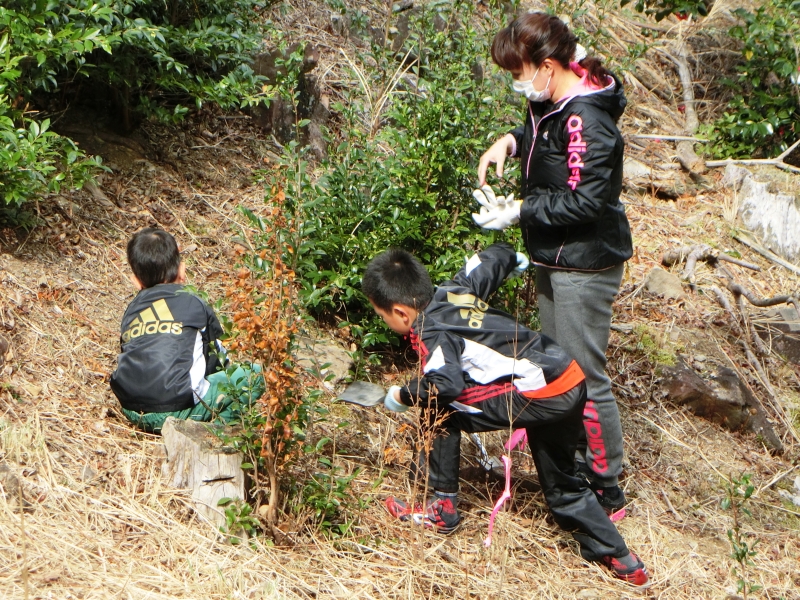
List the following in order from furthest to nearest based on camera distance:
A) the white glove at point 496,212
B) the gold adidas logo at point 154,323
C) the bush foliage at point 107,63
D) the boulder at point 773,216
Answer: the boulder at point 773,216
the bush foliage at point 107,63
the gold adidas logo at point 154,323
the white glove at point 496,212

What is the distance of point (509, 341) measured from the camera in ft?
11.2

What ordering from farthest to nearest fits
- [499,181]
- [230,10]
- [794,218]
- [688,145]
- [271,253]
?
[688,145] → [794,218] → [230,10] → [499,181] → [271,253]

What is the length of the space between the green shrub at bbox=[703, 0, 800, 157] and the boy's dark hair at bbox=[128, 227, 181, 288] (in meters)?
6.02

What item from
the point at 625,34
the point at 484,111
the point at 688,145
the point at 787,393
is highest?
the point at 625,34

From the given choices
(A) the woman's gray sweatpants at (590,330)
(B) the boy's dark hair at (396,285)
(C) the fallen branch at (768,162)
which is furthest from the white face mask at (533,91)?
(C) the fallen branch at (768,162)

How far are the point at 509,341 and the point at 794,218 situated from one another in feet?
15.4

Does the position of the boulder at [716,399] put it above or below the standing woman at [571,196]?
below

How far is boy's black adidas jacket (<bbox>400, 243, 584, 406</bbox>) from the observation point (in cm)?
329

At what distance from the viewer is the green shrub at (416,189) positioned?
430cm

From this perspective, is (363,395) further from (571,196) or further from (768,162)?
(768,162)

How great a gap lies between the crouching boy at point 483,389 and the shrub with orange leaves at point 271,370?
0.49 metres

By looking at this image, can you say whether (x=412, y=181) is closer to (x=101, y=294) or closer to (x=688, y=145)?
(x=101, y=294)

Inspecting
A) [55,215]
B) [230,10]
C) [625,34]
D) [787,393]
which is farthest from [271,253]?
[625,34]

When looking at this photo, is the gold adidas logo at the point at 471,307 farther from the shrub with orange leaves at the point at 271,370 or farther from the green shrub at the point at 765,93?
the green shrub at the point at 765,93
